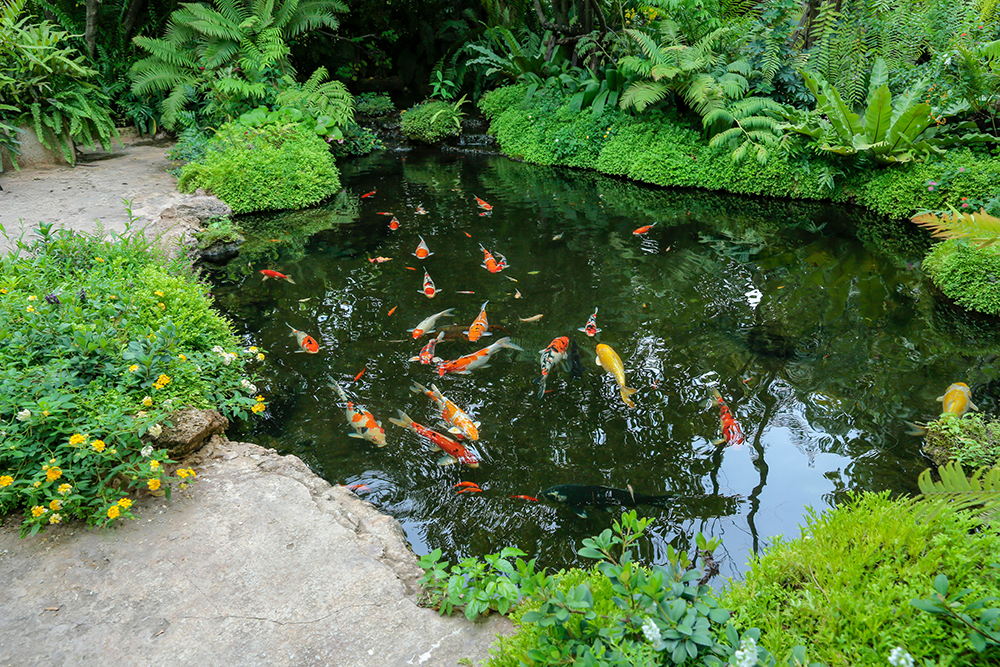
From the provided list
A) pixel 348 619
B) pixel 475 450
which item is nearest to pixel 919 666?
pixel 348 619

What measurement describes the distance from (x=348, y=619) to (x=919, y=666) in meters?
1.99

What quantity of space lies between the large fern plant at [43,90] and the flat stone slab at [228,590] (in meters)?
8.12

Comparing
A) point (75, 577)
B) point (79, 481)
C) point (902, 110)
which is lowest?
point (75, 577)

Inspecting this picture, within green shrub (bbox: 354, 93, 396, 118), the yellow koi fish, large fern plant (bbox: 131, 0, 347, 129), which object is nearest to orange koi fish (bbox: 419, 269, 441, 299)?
the yellow koi fish

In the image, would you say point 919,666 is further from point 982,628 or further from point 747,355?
point 747,355

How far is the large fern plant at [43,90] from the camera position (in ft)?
26.2

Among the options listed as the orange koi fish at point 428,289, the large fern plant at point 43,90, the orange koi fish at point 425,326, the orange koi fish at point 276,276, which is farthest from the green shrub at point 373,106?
the orange koi fish at point 425,326

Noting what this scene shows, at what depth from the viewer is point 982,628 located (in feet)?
4.82

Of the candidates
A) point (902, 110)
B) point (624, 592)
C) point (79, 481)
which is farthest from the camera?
point (902, 110)

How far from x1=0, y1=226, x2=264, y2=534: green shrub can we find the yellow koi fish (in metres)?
2.58

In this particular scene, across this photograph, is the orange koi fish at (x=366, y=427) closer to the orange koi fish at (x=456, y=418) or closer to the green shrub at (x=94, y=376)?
the orange koi fish at (x=456, y=418)

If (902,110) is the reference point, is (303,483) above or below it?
below

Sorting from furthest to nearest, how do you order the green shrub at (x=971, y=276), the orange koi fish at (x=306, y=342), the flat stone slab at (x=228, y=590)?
the green shrub at (x=971, y=276), the orange koi fish at (x=306, y=342), the flat stone slab at (x=228, y=590)

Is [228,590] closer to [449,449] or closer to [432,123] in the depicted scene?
[449,449]
